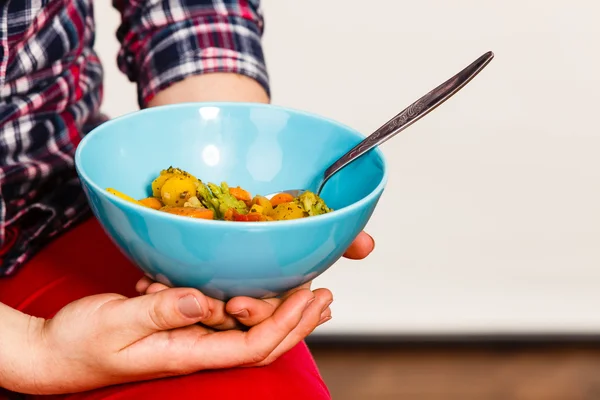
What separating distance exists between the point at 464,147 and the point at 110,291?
89 centimetres

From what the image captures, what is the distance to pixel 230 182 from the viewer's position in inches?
30.7

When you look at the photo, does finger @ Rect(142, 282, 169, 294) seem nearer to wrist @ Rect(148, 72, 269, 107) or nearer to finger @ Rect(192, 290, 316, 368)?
finger @ Rect(192, 290, 316, 368)

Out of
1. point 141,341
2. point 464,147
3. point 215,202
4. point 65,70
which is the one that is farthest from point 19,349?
point 464,147

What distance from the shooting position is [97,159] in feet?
2.23

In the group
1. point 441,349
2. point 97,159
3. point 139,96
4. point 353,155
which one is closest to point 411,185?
point 441,349

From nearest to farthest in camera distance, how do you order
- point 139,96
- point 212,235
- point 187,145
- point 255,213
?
point 212,235
point 255,213
point 187,145
point 139,96

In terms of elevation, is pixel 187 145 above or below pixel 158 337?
above

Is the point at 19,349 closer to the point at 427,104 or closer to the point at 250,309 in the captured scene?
the point at 250,309

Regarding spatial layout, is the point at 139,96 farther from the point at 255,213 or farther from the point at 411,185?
the point at 411,185

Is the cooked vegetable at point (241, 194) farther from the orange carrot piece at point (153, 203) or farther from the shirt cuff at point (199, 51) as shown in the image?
the shirt cuff at point (199, 51)

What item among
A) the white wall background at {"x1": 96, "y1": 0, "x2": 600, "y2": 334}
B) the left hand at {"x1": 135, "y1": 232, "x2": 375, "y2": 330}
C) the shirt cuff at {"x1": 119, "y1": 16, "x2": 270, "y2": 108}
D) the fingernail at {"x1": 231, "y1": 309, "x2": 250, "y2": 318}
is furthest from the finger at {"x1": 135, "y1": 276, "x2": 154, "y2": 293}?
the white wall background at {"x1": 96, "y1": 0, "x2": 600, "y2": 334}

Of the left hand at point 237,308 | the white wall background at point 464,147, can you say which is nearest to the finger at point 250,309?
the left hand at point 237,308

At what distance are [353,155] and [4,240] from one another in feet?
1.36

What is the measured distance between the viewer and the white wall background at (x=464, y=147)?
137cm
